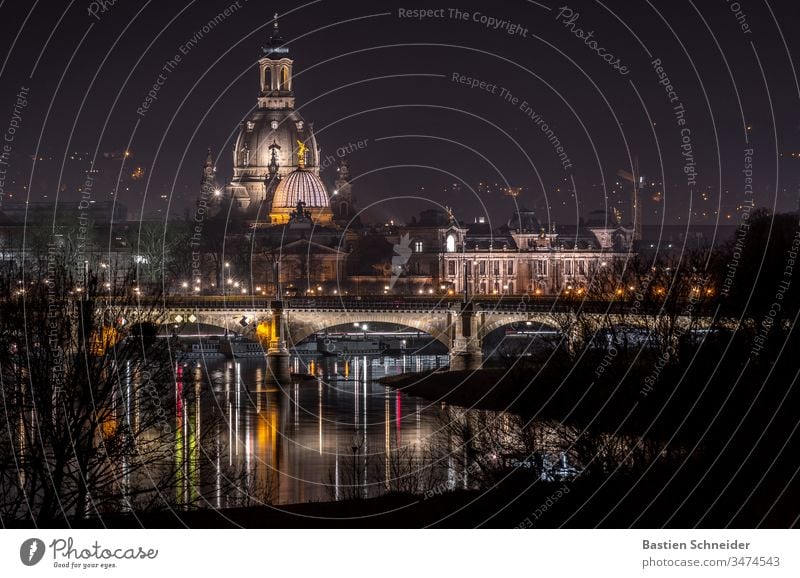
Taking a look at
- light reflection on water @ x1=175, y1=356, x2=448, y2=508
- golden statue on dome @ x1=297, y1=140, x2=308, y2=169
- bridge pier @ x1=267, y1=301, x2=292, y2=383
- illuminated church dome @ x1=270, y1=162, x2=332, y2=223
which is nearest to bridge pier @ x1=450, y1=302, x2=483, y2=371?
light reflection on water @ x1=175, y1=356, x2=448, y2=508

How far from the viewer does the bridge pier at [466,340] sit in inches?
2921

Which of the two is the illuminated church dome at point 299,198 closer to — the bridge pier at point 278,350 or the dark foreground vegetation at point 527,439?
the bridge pier at point 278,350

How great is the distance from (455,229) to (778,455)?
121 metres

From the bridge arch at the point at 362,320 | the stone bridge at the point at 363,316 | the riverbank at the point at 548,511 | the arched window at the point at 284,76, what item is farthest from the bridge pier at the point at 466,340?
the arched window at the point at 284,76

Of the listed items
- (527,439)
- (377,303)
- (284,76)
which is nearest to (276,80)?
(284,76)

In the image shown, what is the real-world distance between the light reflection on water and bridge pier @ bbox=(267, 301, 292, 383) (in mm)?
772

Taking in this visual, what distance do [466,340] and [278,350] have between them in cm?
922

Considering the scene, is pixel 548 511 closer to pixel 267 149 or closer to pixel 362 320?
pixel 362 320

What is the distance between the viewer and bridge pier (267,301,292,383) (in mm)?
73750

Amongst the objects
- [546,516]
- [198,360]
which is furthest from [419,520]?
[198,360]

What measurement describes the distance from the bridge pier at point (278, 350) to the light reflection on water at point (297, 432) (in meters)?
0.77

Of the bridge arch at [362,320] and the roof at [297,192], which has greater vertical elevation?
the roof at [297,192]

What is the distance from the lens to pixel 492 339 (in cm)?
9912

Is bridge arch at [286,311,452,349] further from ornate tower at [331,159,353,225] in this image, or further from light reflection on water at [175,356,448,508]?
ornate tower at [331,159,353,225]
